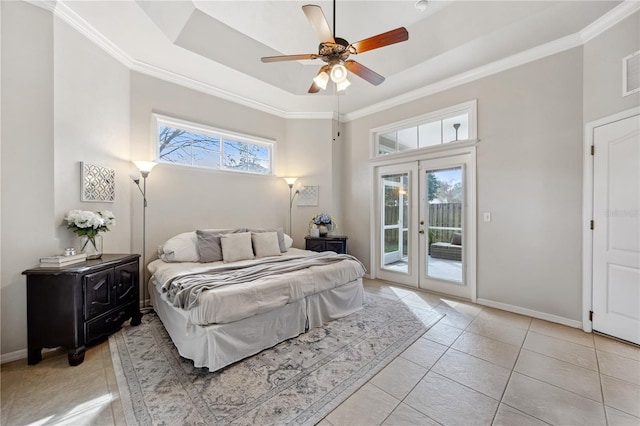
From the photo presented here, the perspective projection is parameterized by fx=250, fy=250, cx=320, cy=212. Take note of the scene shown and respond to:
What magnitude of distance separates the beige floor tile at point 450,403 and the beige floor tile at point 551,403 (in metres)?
0.19

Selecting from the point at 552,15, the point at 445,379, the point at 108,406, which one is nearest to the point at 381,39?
the point at 552,15

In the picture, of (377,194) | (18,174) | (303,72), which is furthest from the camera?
(377,194)

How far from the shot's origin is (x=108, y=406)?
1657 millimetres

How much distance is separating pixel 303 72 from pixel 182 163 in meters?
2.36

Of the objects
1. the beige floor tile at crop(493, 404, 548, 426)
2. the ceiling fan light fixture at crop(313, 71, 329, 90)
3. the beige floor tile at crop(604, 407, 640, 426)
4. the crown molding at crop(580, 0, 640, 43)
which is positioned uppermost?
the crown molding at crop(580, 0, 640, 43)

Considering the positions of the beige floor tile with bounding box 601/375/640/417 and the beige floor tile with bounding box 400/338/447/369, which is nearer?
the beige floor tile with bounding box 601/375/640/417

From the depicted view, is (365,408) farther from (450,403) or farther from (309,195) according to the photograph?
(309,195)

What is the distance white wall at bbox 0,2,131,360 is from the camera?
2168 millimetres

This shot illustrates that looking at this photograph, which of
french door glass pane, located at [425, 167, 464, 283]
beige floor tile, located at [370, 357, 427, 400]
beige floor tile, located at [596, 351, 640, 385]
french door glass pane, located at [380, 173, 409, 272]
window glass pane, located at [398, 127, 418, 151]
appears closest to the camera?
beige floor tile, located at [370, 357, 427, 400]

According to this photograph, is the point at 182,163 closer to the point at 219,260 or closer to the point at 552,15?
the point at 219,260

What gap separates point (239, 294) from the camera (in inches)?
83.1

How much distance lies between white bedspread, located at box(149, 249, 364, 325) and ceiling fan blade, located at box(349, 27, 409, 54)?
7.22ft

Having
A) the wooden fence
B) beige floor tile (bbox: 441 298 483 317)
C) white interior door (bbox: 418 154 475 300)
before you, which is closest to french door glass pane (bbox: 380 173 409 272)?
white interior door (bbox: 418 154 475 300)

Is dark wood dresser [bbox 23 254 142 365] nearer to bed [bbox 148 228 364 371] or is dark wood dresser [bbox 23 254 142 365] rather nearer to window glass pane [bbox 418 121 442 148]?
bed [bbox 148 228 364 371]
